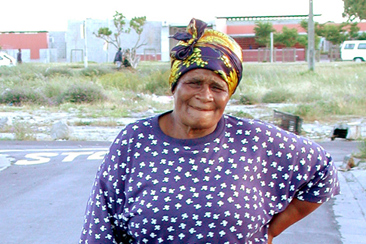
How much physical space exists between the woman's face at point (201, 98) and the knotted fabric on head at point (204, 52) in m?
0.03

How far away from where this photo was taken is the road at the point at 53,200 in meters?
5.05

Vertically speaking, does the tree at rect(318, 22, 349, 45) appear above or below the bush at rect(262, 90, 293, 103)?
above

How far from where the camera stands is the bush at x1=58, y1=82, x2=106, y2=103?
64.8 ft

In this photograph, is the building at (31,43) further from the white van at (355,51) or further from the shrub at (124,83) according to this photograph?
the shrub at (124,83)

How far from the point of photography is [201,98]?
2.16m

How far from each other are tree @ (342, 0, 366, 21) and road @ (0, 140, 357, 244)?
4974cm

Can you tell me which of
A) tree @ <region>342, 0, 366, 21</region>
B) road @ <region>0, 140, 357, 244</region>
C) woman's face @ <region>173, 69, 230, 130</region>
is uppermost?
tree @ <region>342, 0, 366, 21</region>

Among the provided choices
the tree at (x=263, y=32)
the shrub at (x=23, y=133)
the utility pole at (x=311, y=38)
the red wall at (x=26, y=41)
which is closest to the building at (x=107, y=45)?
the red wall at (x=26, y=41)

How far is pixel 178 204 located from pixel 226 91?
1.65ft

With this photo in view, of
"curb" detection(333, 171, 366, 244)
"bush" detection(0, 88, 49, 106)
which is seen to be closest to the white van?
"bush" detection(0, 88, 49, 106)

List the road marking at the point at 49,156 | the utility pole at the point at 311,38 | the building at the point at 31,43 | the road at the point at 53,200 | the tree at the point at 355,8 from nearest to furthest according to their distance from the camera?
the road at the point at 53,200
the road marking at the point at 49,156
the utility pole at the point at 311,38
the tree at the point at 355,8
the building at the point at 31,43

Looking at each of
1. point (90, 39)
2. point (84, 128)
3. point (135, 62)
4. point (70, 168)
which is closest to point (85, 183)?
point (70, 168)

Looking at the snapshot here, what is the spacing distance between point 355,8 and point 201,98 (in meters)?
59.3

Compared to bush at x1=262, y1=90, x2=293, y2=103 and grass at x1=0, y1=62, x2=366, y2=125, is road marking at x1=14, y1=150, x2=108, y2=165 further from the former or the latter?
bush at x1=262, y1=90, x2=293, y2=103
